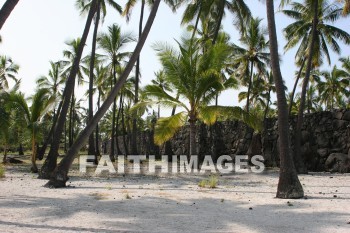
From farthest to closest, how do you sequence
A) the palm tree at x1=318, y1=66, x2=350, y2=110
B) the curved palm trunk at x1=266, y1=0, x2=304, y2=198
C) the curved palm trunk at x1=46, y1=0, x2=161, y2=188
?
1. the palm tree at x1=318, y1=66, x2=350, y2=110
2. the curved palm trunk at x1=46, y1=0, x2=161, y2=188
3. the curved palm trunk at x1=266, y1=0, x2=304, y2=198

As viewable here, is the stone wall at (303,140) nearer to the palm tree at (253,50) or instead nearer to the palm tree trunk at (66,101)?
the palm tree at (253,50)

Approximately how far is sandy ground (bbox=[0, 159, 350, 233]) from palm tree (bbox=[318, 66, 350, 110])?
1123 inches

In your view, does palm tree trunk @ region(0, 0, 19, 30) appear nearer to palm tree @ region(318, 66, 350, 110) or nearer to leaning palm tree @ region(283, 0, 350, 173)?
leaning palm tree @ region(283, 0, 350, 173)

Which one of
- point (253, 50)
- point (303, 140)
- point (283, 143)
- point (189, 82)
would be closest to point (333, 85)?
point (253, 50)

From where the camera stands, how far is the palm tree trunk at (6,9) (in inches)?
269

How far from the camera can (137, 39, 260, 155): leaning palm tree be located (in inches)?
604

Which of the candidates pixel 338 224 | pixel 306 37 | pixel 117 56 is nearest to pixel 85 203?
pixel 338 224

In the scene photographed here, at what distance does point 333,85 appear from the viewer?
122 ft

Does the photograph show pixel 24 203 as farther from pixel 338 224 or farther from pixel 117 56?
pixel 117 56

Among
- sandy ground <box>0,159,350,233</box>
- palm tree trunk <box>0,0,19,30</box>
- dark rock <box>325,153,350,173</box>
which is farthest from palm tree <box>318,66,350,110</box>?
palm tree trunk <box>0,0,19,30</box>

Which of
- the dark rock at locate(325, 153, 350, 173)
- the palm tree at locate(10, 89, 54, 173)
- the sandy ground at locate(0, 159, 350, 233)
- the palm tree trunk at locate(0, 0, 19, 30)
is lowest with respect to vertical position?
the sandy ground at locate(0, 159, 350, 233)

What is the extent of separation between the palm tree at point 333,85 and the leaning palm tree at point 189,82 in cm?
2494

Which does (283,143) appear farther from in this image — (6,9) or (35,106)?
(35,106)

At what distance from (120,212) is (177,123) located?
8914mm
